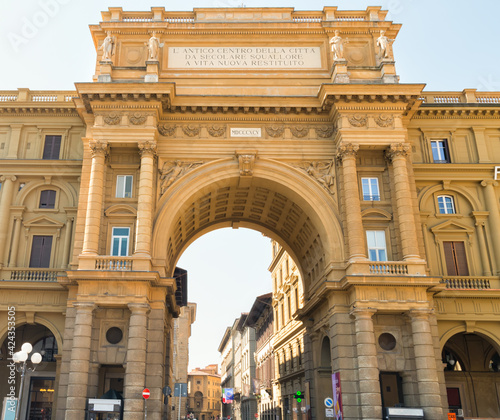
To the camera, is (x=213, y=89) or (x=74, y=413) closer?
(x=74, y=413)

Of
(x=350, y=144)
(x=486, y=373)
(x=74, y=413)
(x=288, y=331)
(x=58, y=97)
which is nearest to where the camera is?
(x=74, y=413)

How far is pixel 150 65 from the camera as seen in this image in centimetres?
3164

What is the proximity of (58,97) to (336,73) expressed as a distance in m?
18.7

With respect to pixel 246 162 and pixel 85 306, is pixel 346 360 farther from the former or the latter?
pixel 85 306

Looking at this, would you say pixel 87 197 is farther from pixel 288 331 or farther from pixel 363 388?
pixel 288 331

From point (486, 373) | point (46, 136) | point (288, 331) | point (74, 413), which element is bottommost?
point (74, 413)

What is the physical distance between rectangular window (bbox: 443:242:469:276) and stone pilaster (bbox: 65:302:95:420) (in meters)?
21.4

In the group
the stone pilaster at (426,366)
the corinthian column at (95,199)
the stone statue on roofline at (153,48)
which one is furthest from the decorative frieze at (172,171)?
the stone pilaster at (426,366)

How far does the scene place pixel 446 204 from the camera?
1325 inches

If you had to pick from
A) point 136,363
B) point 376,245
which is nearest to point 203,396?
point 376,245

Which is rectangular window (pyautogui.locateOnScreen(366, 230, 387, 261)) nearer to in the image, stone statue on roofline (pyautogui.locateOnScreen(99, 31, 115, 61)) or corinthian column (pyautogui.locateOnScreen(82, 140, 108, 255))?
corinthian column (pyautogui.locateOnScreen(82, 140, 108, 255))

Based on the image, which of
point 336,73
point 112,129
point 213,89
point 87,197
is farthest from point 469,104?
point 87,197

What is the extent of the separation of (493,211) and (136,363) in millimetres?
23769

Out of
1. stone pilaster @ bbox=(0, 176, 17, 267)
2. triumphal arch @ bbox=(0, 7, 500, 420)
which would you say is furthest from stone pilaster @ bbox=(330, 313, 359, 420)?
stone pilaster @ bbox=(0, 176, 17, 267)
